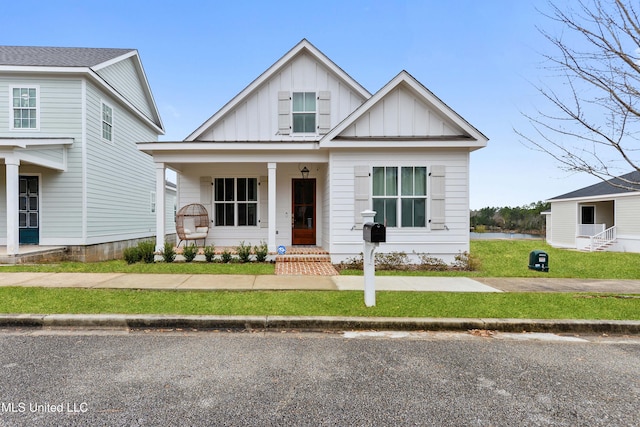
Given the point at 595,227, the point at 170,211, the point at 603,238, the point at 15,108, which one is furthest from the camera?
the point at 595,227

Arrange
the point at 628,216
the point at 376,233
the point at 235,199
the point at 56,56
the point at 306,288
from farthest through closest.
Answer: the point at 628,216, the point at 56,56, the point at 235,199, the point at 306,288, the point at 376,233

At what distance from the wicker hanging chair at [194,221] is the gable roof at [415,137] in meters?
5.03

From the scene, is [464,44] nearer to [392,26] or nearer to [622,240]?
[392,26]

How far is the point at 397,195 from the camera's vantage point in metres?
9.34

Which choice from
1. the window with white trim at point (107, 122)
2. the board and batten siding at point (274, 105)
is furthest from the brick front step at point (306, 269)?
the window with white trim at point (107, 122)

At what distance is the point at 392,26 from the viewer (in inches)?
595

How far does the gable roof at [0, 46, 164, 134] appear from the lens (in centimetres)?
1093

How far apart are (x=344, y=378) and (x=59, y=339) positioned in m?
3.57

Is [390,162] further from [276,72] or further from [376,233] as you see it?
[276,72]

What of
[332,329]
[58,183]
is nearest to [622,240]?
[332,329]

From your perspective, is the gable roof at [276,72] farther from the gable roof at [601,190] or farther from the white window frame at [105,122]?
the gable roof at [601,190]

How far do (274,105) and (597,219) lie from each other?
79.4ft

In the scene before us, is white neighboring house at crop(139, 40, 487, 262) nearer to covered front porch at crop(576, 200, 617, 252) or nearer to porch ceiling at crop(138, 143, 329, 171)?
porch ceiling at crop(138, 143, 329, 171)

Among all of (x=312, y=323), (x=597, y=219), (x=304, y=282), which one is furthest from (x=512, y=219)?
(x=312, y=323)
